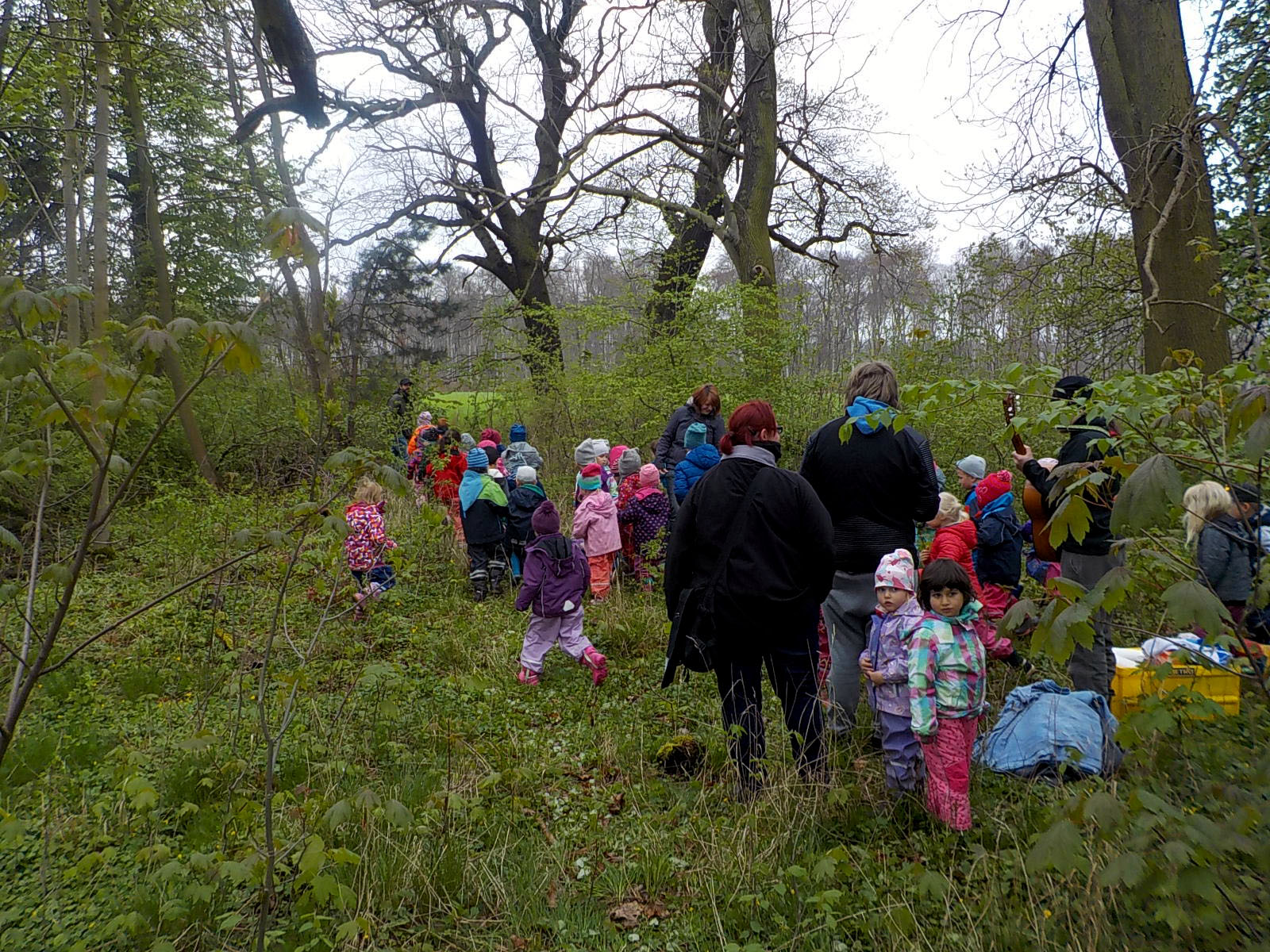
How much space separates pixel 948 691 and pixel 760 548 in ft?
3.25

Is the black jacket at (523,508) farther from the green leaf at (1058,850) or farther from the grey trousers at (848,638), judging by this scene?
the green leaf at (1058,850)

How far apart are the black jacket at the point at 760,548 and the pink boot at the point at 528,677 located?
239 cm

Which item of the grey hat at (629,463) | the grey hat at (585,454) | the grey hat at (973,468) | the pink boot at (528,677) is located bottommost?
the pink boot at (528,677)

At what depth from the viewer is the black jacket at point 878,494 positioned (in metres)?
4.03

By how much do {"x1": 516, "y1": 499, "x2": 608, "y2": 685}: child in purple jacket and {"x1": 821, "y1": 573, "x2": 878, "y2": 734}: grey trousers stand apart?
1993mm

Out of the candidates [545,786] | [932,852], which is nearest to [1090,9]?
[932,852]

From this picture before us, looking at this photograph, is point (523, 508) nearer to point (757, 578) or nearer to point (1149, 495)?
point (757, 578)

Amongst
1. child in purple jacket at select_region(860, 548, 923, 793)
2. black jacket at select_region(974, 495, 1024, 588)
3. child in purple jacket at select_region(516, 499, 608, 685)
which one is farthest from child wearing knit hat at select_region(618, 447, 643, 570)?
child in purple jacket at select_region(860, 548, 923, 793)

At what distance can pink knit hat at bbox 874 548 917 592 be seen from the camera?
3645 mm

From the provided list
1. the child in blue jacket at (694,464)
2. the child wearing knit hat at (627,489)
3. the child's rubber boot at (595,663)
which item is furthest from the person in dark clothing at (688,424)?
the child's rubber boot at (595,663)

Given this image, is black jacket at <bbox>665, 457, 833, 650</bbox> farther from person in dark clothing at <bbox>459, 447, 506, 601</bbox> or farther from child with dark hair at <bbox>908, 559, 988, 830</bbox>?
person in dark clothing at <bbox>459, 447, 506, 601</bbox>

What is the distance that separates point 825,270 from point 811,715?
18079 mm

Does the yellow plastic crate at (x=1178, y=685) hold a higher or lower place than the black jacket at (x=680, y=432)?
lower

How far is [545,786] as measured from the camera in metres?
4.05
